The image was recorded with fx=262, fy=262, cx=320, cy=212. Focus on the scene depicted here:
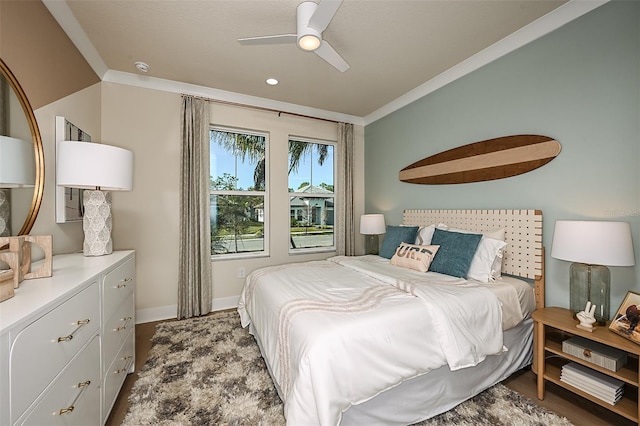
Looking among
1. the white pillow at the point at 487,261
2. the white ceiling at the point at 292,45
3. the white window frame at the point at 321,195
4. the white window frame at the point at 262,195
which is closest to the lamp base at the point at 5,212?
the white ceiling at the point at 292,45

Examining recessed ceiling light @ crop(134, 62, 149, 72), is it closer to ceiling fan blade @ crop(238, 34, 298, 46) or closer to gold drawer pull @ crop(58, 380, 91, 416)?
ceiling fan blade @ crop(238, 34, 298, 46)

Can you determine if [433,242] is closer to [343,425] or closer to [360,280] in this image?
[360,280]

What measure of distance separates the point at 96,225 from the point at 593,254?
10.8 feet

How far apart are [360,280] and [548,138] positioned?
1.92 metres

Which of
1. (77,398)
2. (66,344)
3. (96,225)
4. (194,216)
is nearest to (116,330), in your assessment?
(77,398)

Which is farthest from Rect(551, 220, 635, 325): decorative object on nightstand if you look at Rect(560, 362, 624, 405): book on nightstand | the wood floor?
the wood floor

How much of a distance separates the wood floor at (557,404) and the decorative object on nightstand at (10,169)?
4.10ft

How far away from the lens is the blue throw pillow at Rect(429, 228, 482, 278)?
7.34ft

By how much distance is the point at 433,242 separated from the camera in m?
2.62

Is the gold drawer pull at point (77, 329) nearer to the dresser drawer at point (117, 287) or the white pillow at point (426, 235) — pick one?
the dresser drawer at point (117, 287)

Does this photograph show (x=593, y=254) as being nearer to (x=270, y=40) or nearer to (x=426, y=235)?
(x=426, y=235)

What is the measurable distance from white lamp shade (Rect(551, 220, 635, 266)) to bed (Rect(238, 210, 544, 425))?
0.52 meters

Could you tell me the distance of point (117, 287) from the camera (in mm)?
1682

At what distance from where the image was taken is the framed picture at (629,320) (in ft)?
4.80
